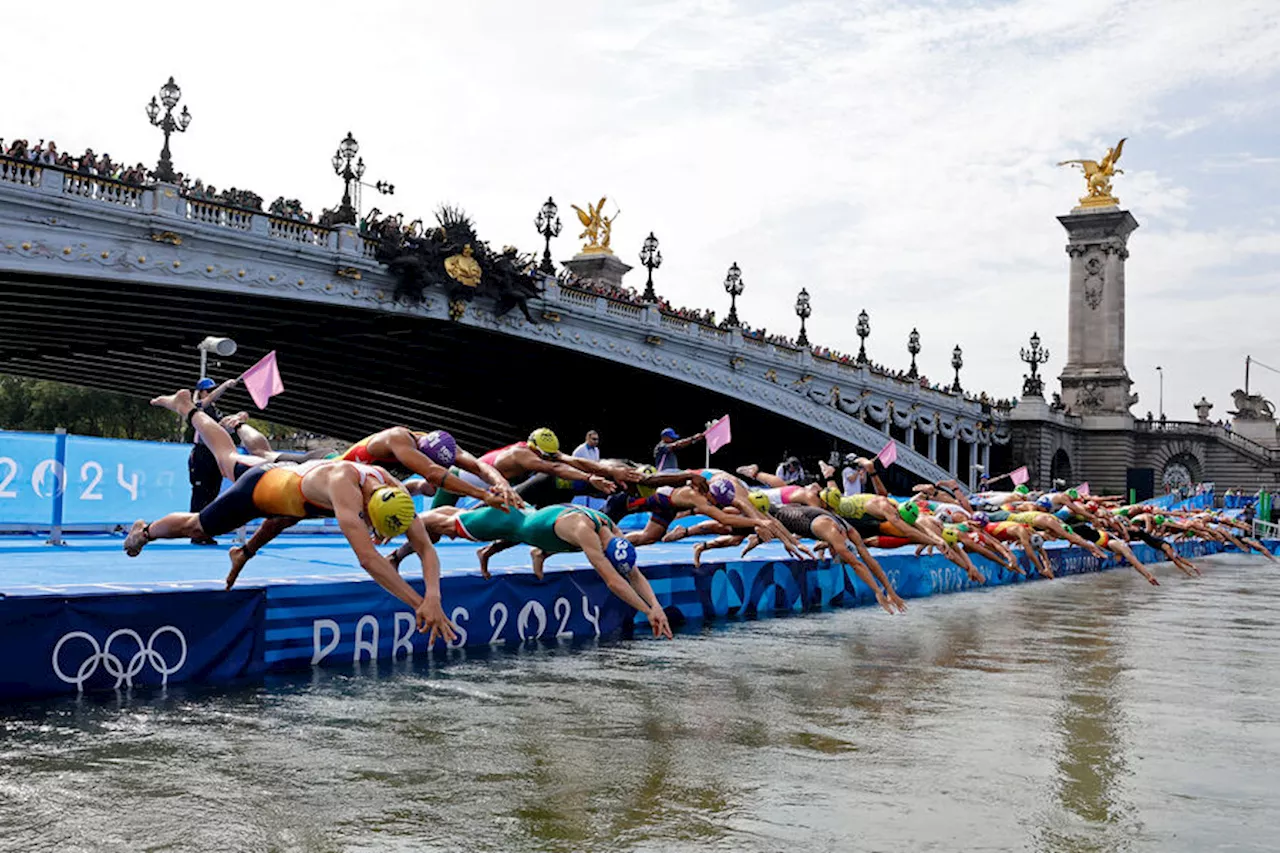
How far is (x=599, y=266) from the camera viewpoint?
79.8 meters

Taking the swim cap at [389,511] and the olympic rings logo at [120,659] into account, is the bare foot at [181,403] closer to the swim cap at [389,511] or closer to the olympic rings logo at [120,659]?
the olympic rings logo at [120,659]

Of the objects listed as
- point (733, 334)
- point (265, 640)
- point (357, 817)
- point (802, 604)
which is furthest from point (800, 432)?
point (357, 817)

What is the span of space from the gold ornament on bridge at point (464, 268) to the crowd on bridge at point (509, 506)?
24.3m

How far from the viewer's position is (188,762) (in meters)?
7.82

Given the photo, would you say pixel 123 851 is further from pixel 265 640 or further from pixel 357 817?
pixel 265 640

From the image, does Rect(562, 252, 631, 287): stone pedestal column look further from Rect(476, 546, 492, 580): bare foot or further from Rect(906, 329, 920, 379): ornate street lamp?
Rect(476, 546, 492, 580): bare foot

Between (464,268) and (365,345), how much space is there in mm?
7416

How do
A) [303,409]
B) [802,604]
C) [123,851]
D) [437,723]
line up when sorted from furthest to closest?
1. [303,409]
2. [802,604]
3. [437,723]
4. [123,851]

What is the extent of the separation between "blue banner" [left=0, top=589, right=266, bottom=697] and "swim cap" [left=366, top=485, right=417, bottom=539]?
2273mm

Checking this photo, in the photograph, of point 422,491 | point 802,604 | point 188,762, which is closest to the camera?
point 188,762

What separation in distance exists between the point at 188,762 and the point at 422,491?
335 inches

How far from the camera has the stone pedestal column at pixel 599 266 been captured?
79812 mm

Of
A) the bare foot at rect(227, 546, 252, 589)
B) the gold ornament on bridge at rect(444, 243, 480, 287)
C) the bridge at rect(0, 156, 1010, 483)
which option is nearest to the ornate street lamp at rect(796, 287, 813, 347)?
the bridge at rect(0, 156, 1010, 483)

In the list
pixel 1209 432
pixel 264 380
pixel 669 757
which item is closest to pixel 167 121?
pixel 264 380
